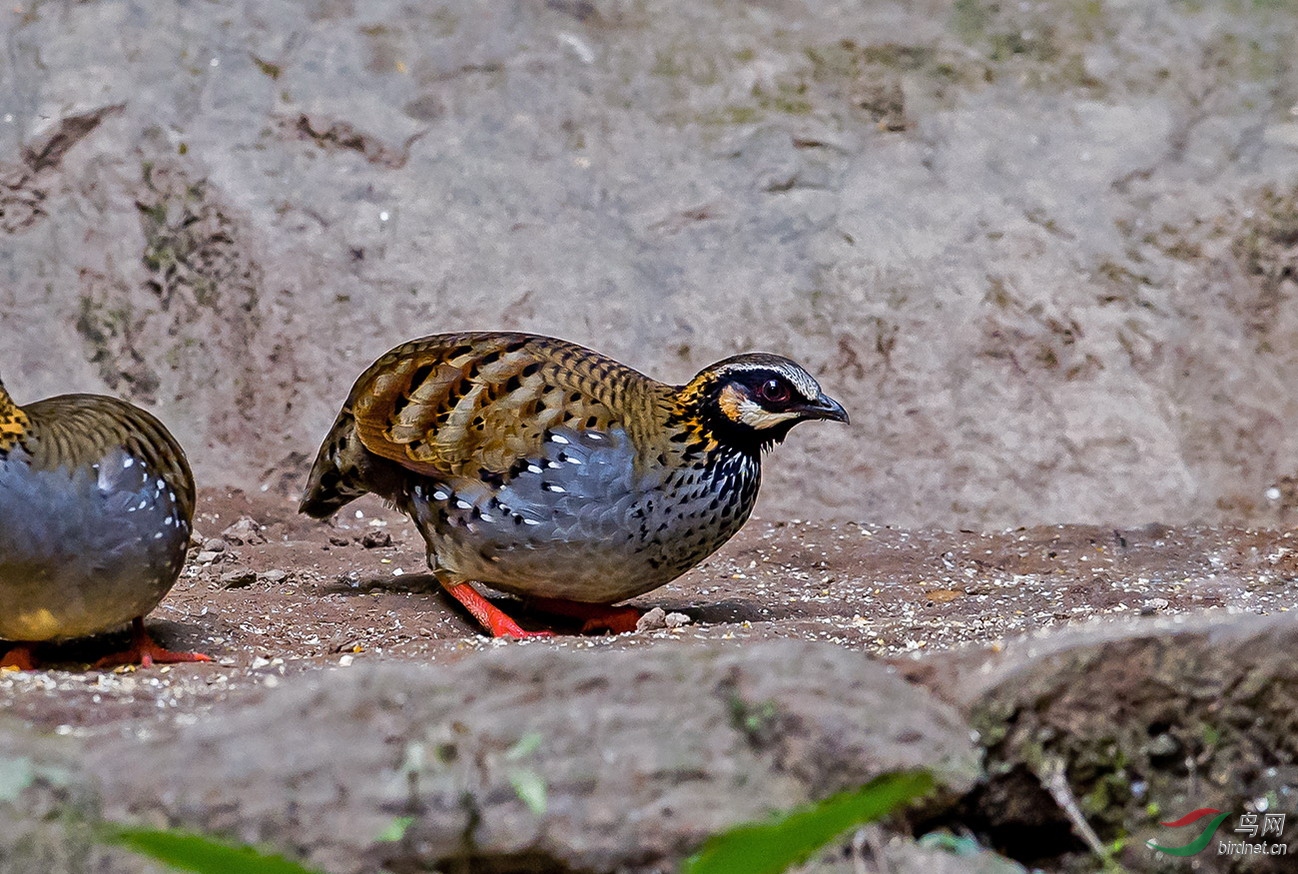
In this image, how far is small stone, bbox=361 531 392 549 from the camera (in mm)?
7078

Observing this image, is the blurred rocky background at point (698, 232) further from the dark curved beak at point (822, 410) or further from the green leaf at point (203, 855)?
the green leaf at point (203, 855)

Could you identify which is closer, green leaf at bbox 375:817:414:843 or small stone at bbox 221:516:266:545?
green leaf at bbox 375:817:414:843

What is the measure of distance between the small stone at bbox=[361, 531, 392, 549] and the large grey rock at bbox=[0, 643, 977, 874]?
4.05 meters

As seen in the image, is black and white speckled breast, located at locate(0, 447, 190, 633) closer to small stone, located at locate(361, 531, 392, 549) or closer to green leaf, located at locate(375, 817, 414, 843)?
green leaf, located at locate(375, 817, 414, 843)

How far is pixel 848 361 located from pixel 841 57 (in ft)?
6.20

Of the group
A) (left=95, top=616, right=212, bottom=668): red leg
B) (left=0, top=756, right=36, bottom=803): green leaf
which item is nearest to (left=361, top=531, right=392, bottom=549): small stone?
(left=95, top=616, right=212, bottom=668): red leg

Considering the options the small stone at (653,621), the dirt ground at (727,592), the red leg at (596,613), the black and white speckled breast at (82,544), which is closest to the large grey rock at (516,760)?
the dirt ground at (727,592)

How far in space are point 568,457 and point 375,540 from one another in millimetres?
2001

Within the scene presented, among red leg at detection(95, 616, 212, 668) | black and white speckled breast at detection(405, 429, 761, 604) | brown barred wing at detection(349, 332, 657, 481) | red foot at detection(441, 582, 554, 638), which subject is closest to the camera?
red leg at detection(95, 616, 212, 668)

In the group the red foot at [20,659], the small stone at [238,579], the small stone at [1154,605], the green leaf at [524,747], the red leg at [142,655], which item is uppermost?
the green leaf at [524,747]

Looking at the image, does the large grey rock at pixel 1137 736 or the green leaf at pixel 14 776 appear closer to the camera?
the green leaf at pixel 14 776

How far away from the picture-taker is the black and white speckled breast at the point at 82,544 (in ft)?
14.1

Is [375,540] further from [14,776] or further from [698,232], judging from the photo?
[14,776]

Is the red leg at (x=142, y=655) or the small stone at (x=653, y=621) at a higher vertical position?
the red leg at (x=142, y=655)
